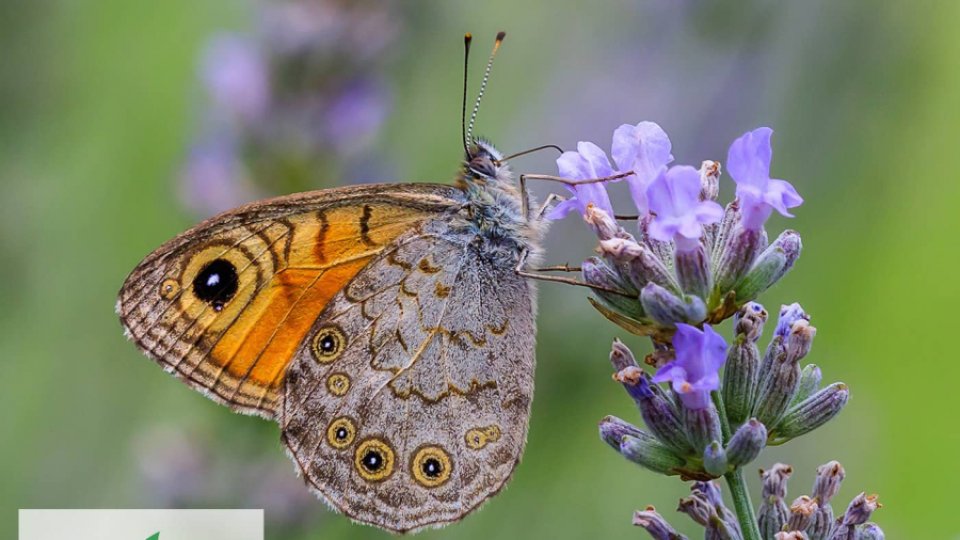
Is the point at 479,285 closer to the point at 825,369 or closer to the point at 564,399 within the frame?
the point at 564,399

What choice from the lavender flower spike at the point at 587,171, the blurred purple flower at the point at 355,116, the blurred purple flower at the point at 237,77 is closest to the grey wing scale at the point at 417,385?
the lavender flower spike at the point at 587,171

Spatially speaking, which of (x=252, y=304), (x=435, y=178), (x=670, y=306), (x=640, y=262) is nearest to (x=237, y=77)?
(x=435, y=178)

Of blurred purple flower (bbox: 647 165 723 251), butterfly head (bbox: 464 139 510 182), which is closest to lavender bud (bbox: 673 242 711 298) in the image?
blurred purple flower (bbox: 647 165 723 251)

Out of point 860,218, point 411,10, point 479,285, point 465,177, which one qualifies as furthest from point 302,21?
point 860,218

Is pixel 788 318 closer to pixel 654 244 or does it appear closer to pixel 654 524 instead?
pixel 654 244

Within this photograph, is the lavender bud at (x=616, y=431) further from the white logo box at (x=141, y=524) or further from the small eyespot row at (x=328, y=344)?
the white logo box at (x=141, y=524)

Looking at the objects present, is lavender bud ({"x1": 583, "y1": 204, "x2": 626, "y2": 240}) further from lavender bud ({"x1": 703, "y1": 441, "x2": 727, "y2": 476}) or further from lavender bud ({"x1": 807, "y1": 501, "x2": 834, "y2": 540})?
lavender bud ({"x1": 807, "y1": 501, "x2": 834, "y2": 540})

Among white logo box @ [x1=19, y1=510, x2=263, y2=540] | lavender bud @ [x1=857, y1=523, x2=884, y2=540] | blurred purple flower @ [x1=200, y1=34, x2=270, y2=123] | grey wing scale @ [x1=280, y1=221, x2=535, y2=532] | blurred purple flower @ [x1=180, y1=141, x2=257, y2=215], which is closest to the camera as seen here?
lavender bud @ [x1=857, y1=523, x2=884, y2=540]
